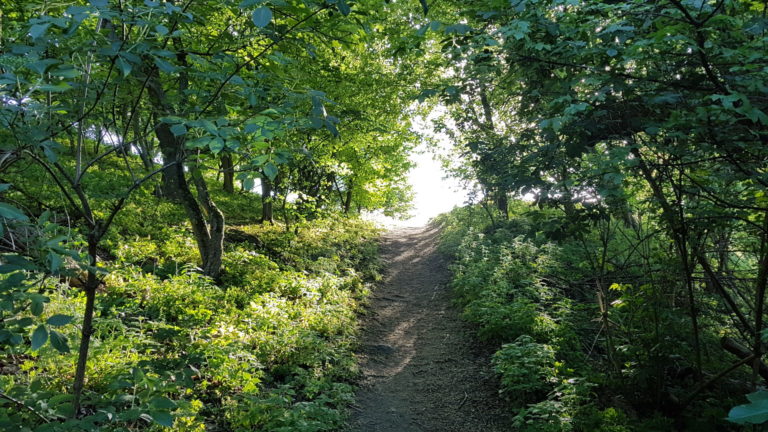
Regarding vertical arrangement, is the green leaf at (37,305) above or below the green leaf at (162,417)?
above

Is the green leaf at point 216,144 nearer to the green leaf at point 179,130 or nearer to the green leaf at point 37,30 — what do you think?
the green leaf at point 179,130

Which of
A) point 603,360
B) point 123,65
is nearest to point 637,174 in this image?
point 603,360

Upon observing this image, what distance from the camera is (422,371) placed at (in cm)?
764

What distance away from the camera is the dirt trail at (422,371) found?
19.6ft

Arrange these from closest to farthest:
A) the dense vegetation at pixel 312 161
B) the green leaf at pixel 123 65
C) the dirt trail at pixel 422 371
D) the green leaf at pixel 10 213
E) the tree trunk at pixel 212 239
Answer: the green leaf at pixel 10 213 < the green leaf at pixel 123 65 < the dense vegetation at pixel 312 161 < the dirt trail at pixel 422 371 < the tree trunk at pixel 212 239

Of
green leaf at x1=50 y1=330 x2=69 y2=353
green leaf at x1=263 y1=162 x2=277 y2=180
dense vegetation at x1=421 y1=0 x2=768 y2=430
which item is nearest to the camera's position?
green leaf at x1=50 y1=330 x2=69 y2=353

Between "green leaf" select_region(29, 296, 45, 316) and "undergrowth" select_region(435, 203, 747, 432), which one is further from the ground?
"green leaf" select_region(29, 296, 45, 316)

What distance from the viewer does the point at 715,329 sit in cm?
602

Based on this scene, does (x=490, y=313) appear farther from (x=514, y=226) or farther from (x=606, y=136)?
(x=514, y=226)

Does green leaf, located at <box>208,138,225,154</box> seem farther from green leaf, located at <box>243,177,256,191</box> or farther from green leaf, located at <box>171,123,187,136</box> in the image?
green leaf, located at <box>243,177,256,191</box>

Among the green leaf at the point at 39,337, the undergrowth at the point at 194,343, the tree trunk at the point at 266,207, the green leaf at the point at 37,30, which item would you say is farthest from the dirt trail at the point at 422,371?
the green leaf at the point at 37,30

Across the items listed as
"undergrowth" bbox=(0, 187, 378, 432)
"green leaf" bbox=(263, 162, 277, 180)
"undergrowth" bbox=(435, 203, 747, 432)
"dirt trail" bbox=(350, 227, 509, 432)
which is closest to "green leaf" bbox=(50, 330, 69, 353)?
"undergrowth" bbox=(0, 187, 378, 432)

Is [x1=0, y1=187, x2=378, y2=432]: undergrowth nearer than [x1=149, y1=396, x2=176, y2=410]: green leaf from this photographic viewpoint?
No

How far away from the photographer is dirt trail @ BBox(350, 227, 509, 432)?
235 inches
